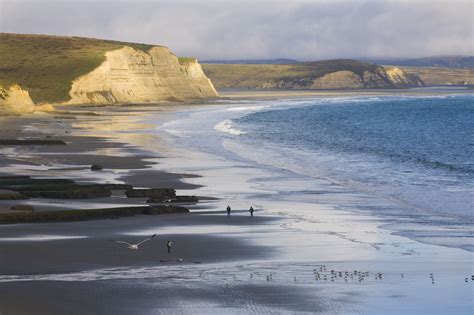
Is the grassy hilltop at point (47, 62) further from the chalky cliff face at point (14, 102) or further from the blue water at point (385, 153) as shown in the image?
the blue water at point (385, 153)

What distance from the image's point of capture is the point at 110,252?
24.5 metres

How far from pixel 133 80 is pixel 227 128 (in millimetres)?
80316

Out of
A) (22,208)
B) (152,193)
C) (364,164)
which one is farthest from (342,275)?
(364,164)

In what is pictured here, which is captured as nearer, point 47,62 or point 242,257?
point 242,257

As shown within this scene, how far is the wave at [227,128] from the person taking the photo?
83.2m

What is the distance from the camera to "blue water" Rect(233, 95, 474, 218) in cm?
3950

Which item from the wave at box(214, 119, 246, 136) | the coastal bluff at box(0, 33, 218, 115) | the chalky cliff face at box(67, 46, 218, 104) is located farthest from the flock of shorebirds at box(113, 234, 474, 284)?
the chalky cliff face at box(67, 46, 218, 104)

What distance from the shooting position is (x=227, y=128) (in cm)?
9000

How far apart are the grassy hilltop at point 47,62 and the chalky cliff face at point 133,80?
5.58ft

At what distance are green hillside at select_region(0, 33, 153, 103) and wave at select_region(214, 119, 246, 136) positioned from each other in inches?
1682

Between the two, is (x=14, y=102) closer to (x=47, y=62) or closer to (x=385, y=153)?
(x=385, y=153)

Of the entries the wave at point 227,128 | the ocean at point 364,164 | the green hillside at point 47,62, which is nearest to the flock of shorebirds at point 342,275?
the ocean at point 364,164

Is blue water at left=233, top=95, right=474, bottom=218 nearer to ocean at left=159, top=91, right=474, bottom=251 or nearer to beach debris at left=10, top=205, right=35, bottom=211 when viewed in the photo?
ocean at left=159, top=91, right=474, bottom=251

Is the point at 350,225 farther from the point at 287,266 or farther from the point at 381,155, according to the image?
the point at 381,155
